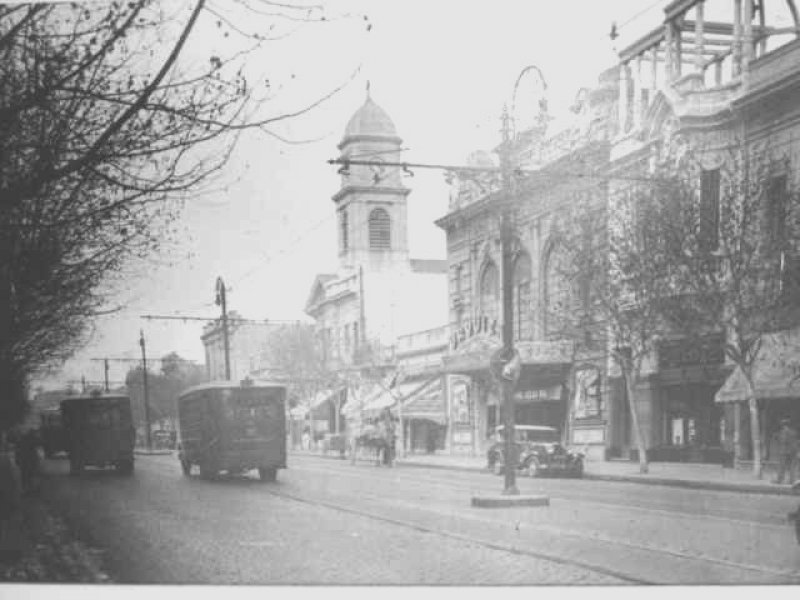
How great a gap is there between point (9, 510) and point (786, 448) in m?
8.55

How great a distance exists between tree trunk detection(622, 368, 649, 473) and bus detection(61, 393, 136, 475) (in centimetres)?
690

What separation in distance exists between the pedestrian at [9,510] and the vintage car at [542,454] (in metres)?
7.88

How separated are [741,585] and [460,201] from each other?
6.55 metres

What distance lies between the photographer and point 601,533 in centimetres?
985

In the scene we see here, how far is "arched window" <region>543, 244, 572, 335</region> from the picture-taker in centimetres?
1452

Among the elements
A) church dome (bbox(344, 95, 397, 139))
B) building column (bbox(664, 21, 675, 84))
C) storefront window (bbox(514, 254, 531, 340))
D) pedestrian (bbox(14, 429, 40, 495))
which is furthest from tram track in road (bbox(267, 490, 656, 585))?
building column (bbox(664, 21, 675, 84))

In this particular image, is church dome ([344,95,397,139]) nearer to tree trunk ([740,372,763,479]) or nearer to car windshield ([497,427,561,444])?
tree trunk ([740,372,763,479])

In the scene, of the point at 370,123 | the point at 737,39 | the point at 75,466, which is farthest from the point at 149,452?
the point at 737,39

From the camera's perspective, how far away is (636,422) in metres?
15.8

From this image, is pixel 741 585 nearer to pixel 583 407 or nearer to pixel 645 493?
pixel 645 493

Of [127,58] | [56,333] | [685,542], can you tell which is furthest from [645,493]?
[127,58]

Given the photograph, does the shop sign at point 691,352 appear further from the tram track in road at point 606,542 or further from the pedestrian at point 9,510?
the pedestrian at point 9,510

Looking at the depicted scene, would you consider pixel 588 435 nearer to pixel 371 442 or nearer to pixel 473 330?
pixel 473 330

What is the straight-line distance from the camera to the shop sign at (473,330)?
50.6 feet
